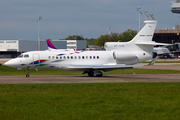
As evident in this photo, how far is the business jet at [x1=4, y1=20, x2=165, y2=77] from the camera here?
32.2 metres

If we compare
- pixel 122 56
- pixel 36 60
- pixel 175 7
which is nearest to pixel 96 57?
pixel 122 56

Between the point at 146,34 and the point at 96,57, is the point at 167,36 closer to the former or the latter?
the point at 146,34

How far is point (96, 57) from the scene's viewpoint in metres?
34.1

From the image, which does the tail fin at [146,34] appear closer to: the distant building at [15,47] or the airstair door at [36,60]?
the airstair door at [36,60]
